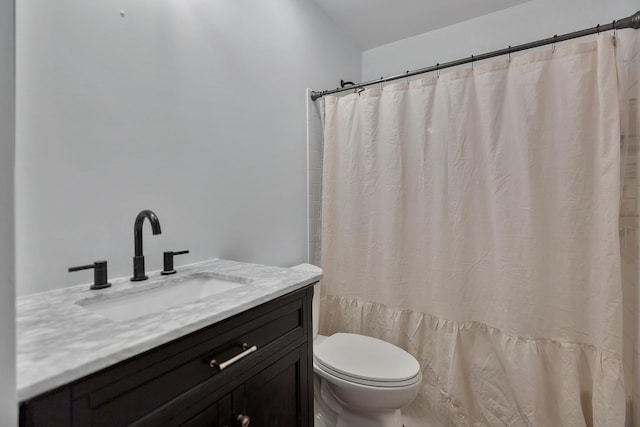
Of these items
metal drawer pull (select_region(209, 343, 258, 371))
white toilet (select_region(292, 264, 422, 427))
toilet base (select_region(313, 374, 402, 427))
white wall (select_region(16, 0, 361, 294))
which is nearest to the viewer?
metal drawer pull (select_region(209, 343, 258, 371))

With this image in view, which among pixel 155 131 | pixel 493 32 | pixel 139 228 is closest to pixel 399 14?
pixel 493 32

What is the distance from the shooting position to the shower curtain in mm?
1311

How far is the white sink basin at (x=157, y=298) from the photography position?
0.88 meters

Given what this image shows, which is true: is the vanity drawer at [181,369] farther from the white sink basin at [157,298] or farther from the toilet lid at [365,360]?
→ the toilet lid at [365,360]

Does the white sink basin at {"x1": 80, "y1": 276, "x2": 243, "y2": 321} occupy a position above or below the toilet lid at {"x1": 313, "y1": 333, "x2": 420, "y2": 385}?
above

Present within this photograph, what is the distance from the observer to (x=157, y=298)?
3.26 ft

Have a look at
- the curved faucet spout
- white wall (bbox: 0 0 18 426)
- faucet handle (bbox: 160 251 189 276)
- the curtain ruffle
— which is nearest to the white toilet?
the curtain ruffle

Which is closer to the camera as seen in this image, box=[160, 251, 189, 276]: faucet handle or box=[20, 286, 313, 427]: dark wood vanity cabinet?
box=[20, 286, 313, 427]: dark wood vanity cabinet

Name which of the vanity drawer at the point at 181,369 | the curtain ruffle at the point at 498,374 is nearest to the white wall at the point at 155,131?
the vanity drawer at the point at 181,369

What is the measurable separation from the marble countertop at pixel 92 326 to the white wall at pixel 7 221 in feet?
0.18

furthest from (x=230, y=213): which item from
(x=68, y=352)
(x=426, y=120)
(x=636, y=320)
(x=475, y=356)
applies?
(x=636, y=320)

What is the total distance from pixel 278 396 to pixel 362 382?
530 mm

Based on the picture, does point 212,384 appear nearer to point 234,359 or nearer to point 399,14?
point 234,359

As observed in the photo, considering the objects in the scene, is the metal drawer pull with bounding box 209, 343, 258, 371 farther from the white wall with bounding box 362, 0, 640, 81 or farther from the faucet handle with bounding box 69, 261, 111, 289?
the white wall with bounding box 362, 0, 640, 81
